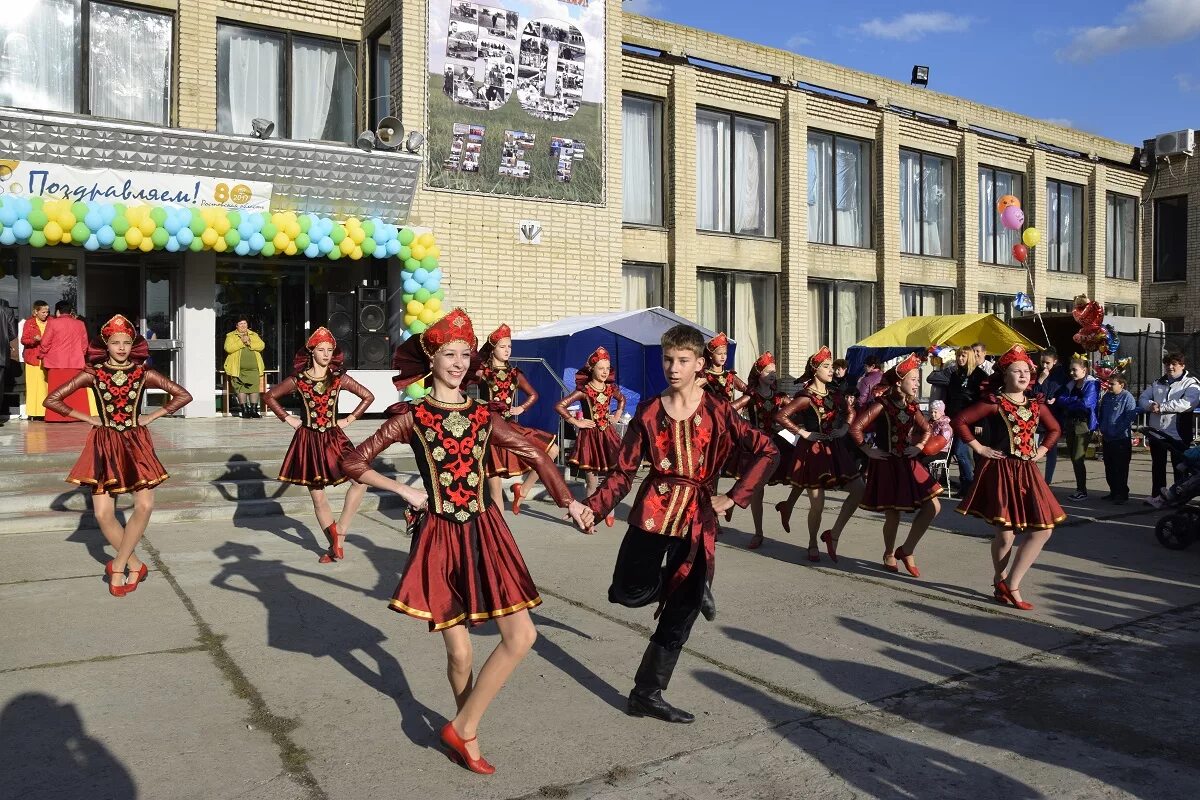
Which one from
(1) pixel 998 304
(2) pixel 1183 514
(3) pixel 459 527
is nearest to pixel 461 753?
(3) pixel 459 527

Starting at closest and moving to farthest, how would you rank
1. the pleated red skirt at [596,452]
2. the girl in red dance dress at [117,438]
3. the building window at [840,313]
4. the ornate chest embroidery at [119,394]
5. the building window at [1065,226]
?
the girl in red dance dress at [117,438] < the ornate chest embroidery at [119,394] < the pleated red skirt at [596,452] < the building window at [840,313] < the building window at [1065,226]

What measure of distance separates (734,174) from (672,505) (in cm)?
1772

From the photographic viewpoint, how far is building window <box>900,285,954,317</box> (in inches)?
968

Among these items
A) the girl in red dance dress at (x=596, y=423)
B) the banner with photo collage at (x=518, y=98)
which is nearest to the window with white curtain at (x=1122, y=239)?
the banner with photo collage at (x=518, y=98)

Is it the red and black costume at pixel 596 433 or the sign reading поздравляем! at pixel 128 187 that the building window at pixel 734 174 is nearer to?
the sign reading поздравляем! at pixel 128 187

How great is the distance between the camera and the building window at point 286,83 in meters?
17.1

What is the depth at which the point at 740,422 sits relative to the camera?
4.91 m

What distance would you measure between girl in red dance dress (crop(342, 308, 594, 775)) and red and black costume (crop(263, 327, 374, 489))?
14.6 feet

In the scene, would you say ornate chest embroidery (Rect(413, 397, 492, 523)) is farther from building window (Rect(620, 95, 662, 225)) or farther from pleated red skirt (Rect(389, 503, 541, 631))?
building window (Rect(620, 95, 662, 225))

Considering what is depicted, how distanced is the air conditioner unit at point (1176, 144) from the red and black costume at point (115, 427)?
96.5 feet

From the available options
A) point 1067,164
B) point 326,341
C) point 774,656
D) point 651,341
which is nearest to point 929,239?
point 1067,164

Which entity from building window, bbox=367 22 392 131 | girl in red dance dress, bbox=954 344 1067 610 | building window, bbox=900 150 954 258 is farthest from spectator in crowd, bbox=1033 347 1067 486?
building window, bbox=367 22 392 131

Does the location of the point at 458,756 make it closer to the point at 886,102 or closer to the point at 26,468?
the point at 26,468

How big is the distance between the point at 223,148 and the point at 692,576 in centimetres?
1303
